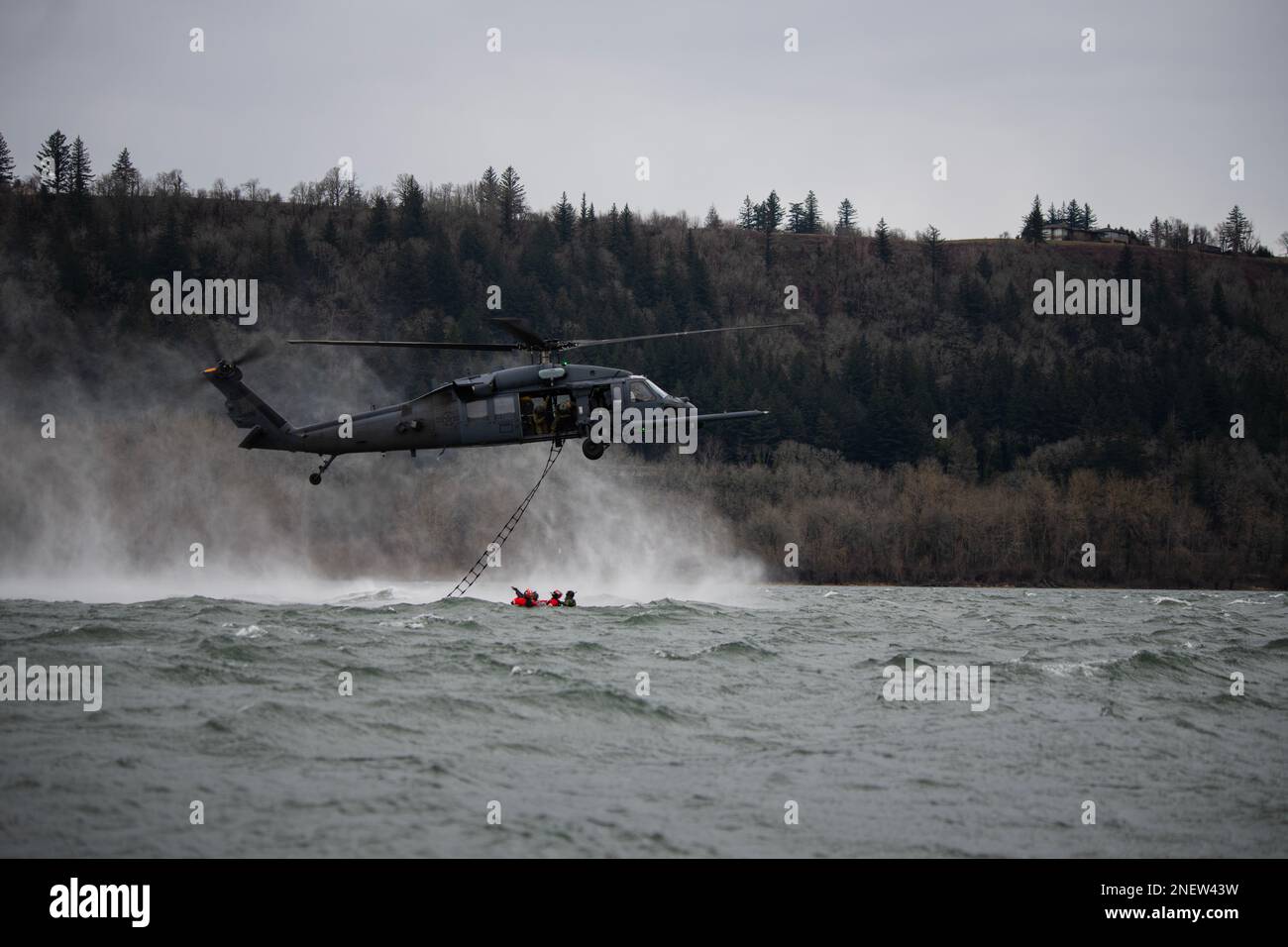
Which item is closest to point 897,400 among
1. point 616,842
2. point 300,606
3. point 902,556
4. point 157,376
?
point 902,556

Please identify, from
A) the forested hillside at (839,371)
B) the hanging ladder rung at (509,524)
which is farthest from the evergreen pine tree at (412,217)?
the hanging ladder rung at (509,524)

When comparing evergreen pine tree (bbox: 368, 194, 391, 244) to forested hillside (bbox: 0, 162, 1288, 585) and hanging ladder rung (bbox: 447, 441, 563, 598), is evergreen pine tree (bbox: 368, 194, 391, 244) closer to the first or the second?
forested hillside (bbox: 0, 162, 1288, 585)

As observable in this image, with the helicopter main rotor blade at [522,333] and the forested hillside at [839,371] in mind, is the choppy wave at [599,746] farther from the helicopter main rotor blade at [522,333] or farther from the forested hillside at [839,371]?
the forested hillside at [839,371]

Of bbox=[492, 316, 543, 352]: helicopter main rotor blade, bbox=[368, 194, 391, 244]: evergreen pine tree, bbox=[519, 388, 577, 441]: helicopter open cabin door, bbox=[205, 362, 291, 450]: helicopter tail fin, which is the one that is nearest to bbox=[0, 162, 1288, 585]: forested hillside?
bbox=[368, 194, 391, 244]: evergreen pine tree

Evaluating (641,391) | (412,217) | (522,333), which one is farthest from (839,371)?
(522,333)
